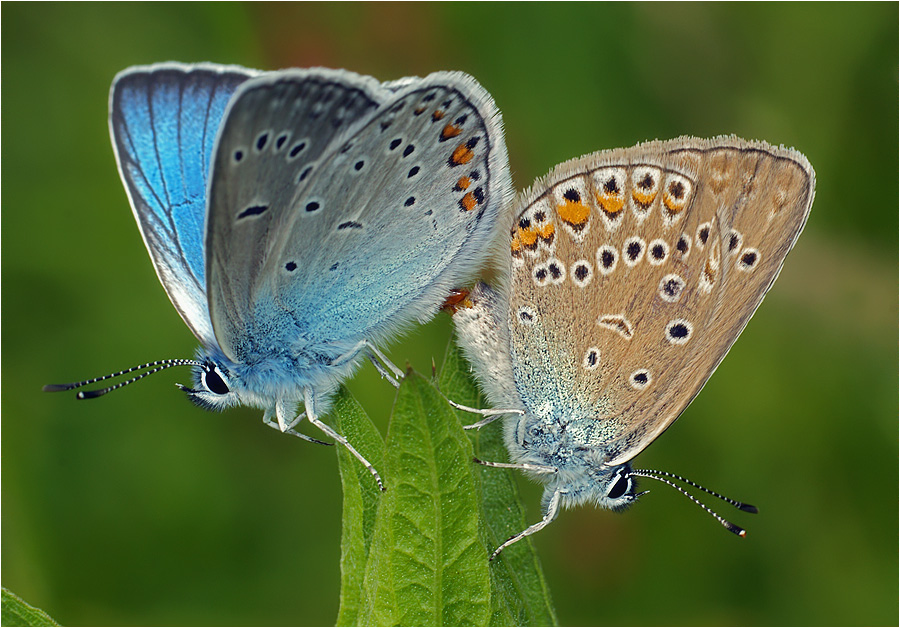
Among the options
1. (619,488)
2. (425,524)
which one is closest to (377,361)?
(619,488)

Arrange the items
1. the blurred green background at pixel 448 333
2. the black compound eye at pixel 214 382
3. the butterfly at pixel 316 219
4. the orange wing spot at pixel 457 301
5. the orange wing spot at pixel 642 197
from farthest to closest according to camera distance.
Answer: the blurred green background at pixel 448 333 < the orange wing spot at pixel 457 301 < the orange wing spot at pixel 642 197 < the black compound eye at pixel 214 382 < the butterfly at pixel 316 219

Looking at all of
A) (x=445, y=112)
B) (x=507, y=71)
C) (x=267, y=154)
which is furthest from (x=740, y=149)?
(x=507, y=71)

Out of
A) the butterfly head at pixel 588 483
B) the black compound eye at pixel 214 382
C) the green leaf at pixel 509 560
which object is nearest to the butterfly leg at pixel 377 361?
the black compound eye at pixel 214 382

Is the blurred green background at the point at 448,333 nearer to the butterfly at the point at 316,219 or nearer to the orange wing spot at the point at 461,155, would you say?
the butterfly at the point at 316,219

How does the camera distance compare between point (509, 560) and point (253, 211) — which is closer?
point (509, 560)

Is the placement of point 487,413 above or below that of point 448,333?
above

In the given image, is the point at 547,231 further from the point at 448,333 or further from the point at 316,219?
the point at 448,333

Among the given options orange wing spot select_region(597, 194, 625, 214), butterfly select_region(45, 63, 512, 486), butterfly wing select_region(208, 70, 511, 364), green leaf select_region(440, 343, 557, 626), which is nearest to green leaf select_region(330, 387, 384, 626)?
green leaf select_region(440, 343, 557, 626)
